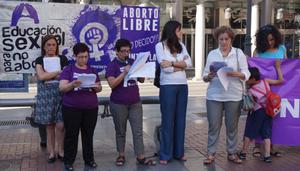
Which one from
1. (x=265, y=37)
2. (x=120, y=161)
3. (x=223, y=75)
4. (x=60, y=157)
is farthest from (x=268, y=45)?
(x=60, y=157)

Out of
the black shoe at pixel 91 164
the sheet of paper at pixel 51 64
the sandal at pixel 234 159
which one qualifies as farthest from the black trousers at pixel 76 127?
the sandal at pixel 234 159

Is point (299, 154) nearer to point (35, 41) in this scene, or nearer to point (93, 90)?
point (93, 90)

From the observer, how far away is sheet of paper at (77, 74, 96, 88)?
5.61m

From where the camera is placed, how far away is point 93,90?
583cm

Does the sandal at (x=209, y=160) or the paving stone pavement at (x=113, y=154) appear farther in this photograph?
the sandal at (x=209, y=160)

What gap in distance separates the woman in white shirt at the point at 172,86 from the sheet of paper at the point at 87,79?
0.94m

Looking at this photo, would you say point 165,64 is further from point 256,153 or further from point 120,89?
point 256,153

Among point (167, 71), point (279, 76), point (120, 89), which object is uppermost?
point (167, 71)

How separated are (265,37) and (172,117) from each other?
1781 mm

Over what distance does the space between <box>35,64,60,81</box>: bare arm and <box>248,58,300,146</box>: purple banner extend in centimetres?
281

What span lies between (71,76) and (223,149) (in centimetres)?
286

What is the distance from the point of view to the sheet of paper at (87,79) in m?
5.61

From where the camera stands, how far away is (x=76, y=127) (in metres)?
5.86

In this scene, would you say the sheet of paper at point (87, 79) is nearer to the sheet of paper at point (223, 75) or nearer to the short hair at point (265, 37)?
the sheet of paper at point (223, 75)
